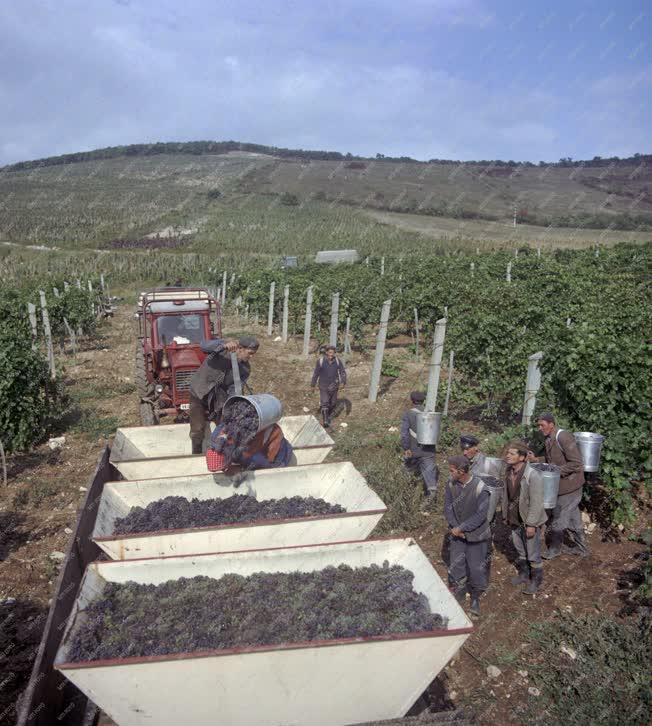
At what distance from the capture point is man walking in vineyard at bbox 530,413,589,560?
543 centimetres

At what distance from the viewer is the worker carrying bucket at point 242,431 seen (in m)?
→ 5.38

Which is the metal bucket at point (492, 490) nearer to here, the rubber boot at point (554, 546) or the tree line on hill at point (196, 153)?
the rubber boot at point (554, 546)

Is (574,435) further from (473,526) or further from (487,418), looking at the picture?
(487,418)

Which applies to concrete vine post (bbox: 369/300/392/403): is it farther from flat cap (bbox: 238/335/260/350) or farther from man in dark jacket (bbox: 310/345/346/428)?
flat cap (bbox: 238/335/260/350)

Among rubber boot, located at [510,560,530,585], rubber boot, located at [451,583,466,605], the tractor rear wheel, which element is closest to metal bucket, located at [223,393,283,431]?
rubber boot, located at [451,583,466,605]

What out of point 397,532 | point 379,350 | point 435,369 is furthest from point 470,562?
point 379,350

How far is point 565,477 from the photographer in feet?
18.0

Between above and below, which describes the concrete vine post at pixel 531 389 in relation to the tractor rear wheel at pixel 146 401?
above

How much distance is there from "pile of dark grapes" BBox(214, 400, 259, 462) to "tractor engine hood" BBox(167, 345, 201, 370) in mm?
3577

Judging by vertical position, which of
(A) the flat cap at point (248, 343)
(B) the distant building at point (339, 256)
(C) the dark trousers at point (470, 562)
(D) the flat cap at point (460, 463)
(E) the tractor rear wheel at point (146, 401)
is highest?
(A) the flat cap at point (248, 343)

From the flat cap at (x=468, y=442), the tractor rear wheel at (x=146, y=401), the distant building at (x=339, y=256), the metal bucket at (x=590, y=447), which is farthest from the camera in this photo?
the distant building at (x=339, y=256)

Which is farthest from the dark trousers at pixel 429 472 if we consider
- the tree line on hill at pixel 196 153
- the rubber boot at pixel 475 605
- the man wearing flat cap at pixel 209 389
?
the tree line on hill at pixel 196 153

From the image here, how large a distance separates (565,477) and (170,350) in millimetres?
5864

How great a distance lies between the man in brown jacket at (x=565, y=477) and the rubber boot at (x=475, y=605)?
1.05 meters
